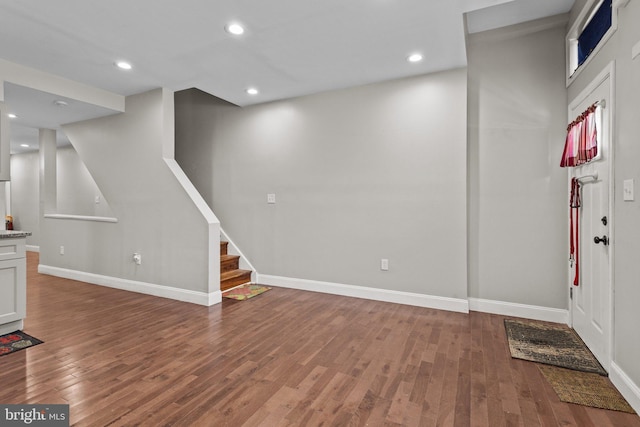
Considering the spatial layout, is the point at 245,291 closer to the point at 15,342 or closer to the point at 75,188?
the point at 15,342

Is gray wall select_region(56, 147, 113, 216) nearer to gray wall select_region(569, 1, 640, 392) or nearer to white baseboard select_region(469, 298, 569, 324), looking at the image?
white baseboard select_region(469, 298, 569, 324)

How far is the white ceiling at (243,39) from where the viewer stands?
248 cm

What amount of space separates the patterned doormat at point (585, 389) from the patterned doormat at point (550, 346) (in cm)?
10

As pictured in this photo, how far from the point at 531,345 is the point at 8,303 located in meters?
4.66

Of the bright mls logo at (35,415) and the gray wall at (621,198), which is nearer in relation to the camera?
the bright mls logo at (35,415)

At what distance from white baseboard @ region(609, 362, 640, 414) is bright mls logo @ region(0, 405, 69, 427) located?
3220 mm

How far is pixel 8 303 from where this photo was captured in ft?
9.67

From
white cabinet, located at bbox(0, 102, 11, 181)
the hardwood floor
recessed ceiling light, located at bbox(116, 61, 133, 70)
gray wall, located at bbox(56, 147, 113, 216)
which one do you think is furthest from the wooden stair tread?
gray wall, located at bbox(56, 147, 113, 216)

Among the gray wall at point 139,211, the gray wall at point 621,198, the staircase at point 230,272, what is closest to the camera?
the gray wall at point 621,198

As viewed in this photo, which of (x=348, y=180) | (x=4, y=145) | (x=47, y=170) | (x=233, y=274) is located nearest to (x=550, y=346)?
(x=348, y=180)

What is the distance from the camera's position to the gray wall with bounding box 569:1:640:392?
192 cm

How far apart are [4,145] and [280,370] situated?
3420 mm

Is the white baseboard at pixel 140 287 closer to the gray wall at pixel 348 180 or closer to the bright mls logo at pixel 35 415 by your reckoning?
the gray wall at pixel 348 180

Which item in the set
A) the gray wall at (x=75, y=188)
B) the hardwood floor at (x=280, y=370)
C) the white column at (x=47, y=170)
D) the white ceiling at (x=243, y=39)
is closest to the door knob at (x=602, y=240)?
the hardwood floor at (x=280, y=370)
